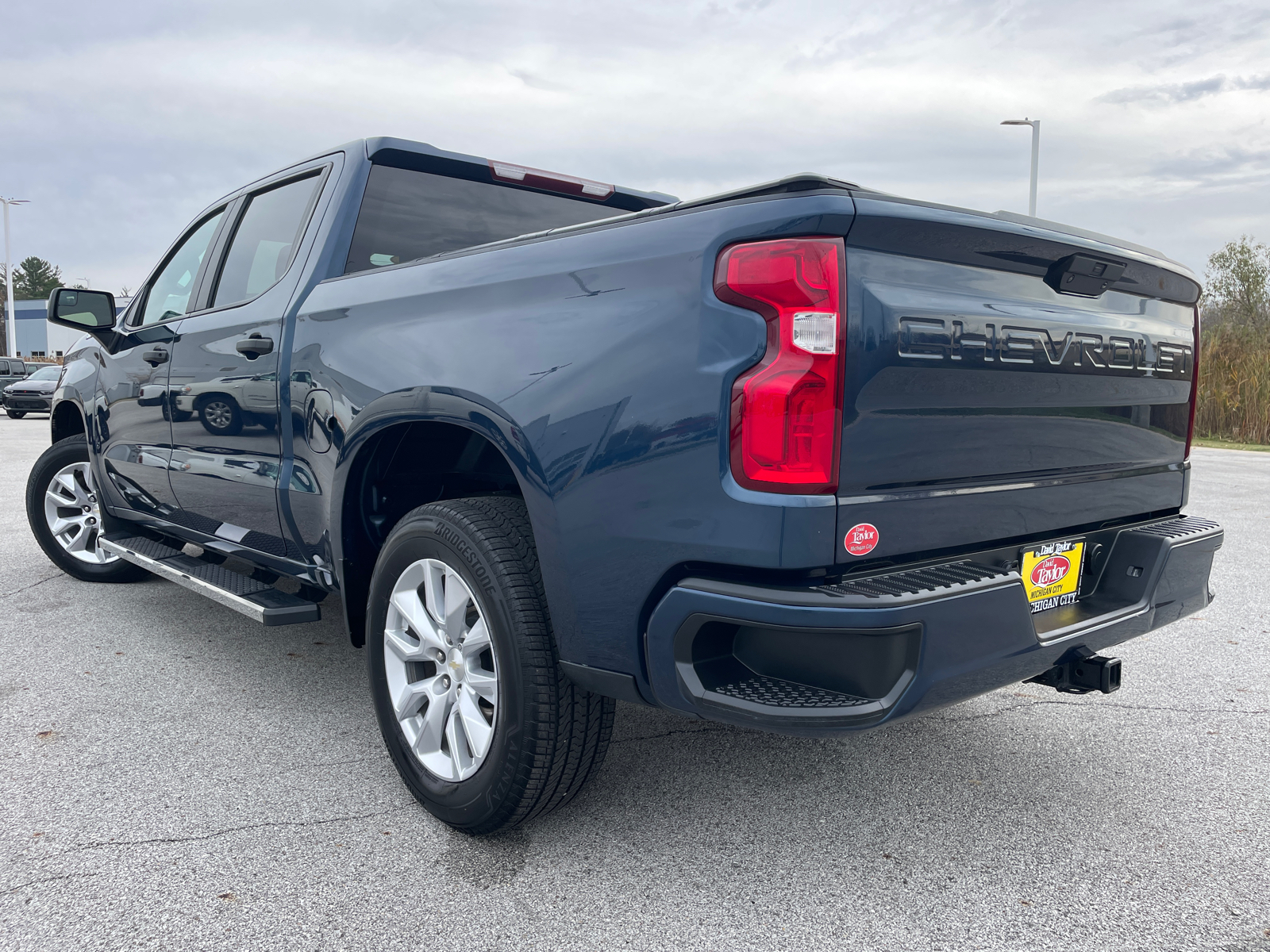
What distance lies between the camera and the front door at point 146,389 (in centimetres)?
412

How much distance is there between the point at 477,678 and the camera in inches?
95.7

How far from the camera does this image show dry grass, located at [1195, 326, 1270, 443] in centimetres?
1897

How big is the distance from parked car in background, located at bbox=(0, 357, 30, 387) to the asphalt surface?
105 ft

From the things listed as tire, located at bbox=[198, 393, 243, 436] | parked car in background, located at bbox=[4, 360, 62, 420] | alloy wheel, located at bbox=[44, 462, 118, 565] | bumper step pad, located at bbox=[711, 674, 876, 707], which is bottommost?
parked car in background, located at bbox=[4, 360, 62, 420]

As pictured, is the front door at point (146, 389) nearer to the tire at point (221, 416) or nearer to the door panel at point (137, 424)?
the door panel at point (137, 424)

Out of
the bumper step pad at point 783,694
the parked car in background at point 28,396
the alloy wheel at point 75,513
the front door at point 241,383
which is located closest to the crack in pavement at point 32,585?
the alloy wheel at point 75,513

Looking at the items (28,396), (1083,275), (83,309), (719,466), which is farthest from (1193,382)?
(28,396)

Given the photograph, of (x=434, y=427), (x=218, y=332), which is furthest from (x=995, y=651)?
(x=218, y=332)

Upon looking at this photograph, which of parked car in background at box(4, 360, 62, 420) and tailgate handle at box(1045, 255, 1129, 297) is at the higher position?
tailgate handle at box(1045, 255, 1129, 297)

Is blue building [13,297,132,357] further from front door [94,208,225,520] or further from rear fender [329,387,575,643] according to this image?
rear fender [329,387,575,643]

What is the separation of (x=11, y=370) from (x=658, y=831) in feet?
118

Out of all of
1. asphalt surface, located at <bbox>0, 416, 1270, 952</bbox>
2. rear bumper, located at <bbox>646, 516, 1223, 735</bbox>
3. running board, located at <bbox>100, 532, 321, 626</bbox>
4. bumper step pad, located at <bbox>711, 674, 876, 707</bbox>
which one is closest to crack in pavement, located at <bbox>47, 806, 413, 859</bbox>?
asphalt surface, located at <bbox>0, 416, 1270, 952</bbox>

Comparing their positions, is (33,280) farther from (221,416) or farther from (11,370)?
(221,416)

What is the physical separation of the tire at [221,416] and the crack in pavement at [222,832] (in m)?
1.51
